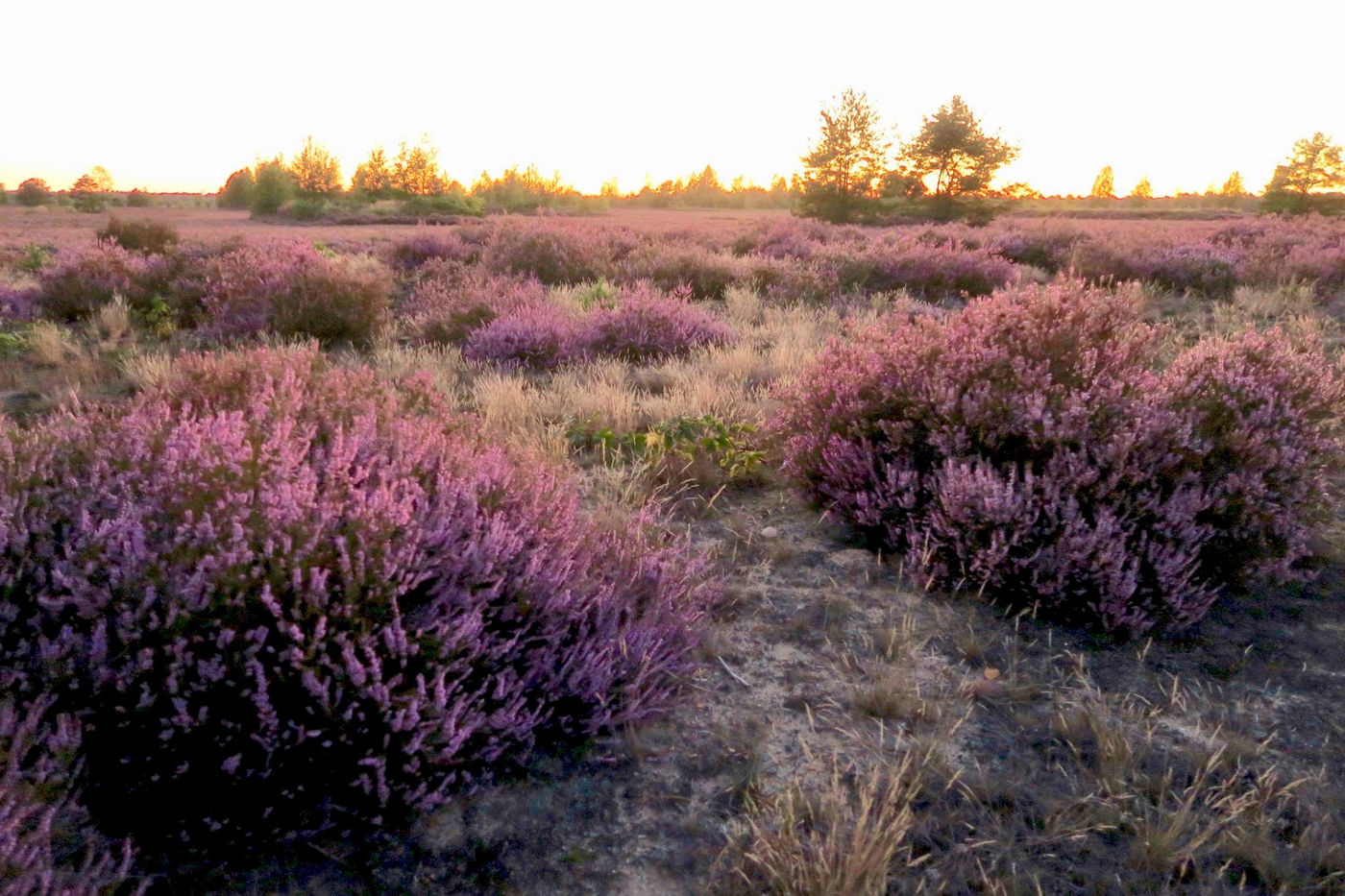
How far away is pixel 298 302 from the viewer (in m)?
7.38

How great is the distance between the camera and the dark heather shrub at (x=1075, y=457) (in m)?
2.94

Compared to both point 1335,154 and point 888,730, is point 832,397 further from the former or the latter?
point 1335,154

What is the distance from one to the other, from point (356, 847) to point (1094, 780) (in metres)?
1.92

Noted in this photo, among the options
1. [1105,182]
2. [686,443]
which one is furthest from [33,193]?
[1105,182]

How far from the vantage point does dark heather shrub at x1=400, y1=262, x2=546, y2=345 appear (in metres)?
7.69

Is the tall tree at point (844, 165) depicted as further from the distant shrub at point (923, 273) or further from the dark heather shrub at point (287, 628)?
the dark heather shrub at point (287, 628)

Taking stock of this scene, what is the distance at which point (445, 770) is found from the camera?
2.04 metres

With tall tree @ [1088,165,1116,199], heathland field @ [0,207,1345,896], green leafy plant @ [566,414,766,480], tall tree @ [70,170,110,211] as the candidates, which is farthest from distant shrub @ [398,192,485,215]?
tall tree @ [1088,165,1116,199]

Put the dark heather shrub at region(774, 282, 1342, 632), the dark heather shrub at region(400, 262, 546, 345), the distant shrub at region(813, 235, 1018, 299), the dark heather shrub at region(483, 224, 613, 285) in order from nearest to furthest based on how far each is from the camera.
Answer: the dark heather shrub at region(774, 282, 1342, 632)
the dark heather shrub at region(400, 262, 546, 345)
the distant shrub at region(813, 235, 1018, 299)
the dark heather shrub at region(483, 224, 613, 285)

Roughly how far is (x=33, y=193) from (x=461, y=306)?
155ft

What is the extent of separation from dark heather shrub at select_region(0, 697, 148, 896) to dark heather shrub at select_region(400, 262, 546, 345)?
5921mm

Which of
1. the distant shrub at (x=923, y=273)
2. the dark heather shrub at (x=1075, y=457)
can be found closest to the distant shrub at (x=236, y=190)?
the distant shrub at (x=923, y=273)

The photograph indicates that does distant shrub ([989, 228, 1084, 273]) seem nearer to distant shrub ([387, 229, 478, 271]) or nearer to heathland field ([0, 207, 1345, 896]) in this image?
distant shrub ([387, 229, 478, 271])

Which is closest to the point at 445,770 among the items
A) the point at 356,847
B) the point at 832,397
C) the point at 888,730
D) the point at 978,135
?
the point at 356,847
